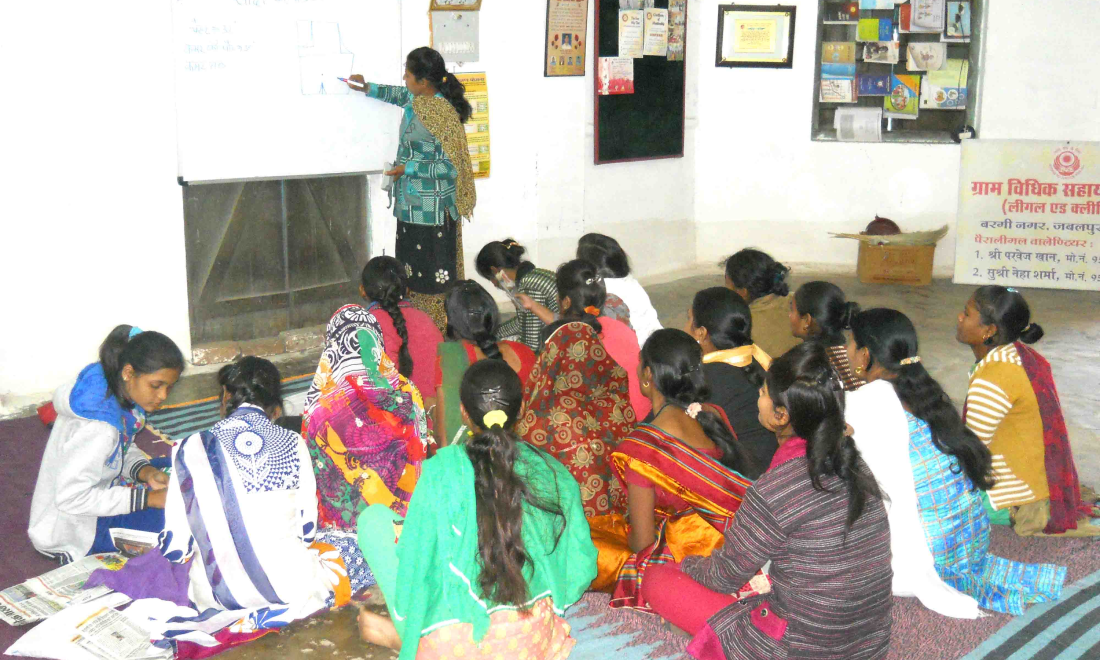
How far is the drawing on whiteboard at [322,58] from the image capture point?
5.02 m

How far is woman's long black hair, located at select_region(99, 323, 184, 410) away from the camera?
9.19 feet

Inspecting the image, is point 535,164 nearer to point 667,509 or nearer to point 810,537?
point 667,509

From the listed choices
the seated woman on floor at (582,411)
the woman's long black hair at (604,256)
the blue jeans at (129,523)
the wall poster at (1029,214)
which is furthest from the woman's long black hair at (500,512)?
the wall poster at (1029,214)

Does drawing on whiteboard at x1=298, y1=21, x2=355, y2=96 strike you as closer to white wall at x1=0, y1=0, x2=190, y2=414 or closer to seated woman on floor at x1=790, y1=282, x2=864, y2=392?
white wall at x1=0, y1=0, x2=190, y2=414

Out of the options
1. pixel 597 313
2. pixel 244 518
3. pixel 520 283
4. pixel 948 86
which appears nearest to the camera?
pixel 244 518

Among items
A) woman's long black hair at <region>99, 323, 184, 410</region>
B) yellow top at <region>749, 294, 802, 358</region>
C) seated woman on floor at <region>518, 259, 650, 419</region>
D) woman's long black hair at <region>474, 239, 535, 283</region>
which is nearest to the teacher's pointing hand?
woman's long black hair at <region>474, 239, 535, 283</region>

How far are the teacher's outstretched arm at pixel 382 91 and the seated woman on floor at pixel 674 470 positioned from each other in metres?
2.98

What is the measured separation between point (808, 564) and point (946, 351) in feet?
11.5

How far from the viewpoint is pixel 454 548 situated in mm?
2184

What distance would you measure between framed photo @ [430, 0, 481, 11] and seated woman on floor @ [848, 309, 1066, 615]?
344cm

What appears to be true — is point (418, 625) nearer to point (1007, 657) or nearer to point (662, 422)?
point (662, 422)

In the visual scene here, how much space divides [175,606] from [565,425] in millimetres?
1130

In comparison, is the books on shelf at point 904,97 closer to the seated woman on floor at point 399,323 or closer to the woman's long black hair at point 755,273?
the woman's long black hair at point 755,273

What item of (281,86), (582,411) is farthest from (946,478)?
(281,86)
